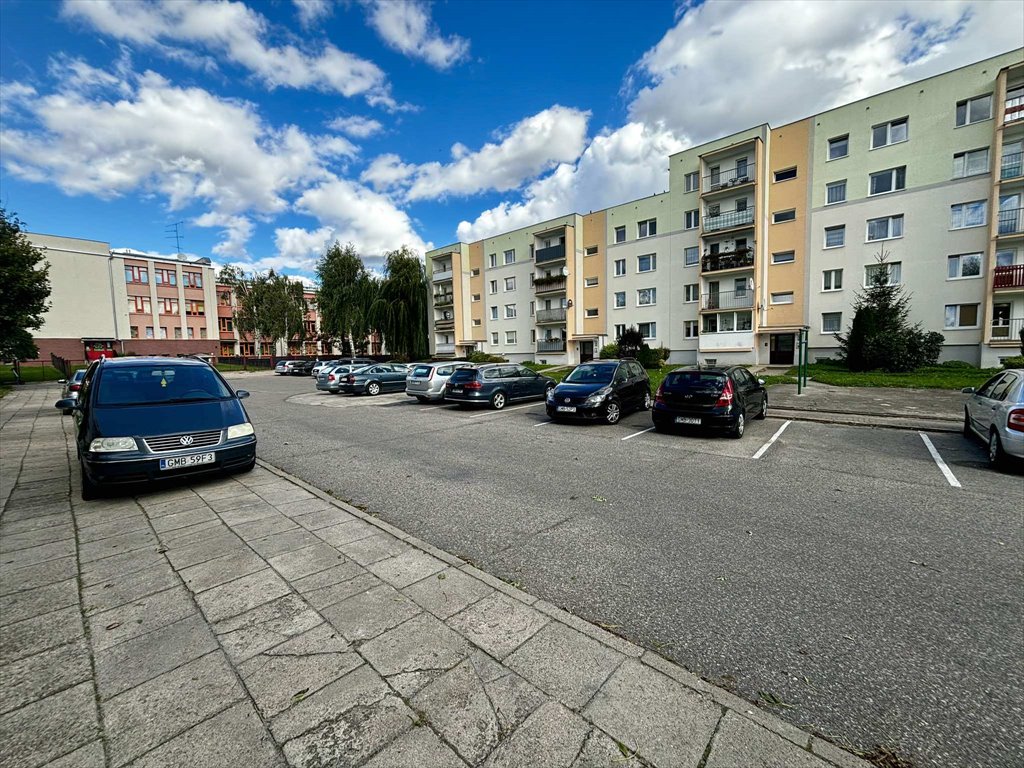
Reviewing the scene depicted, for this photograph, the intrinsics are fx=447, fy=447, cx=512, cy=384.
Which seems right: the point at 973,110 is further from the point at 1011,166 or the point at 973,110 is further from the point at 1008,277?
the point at 1008,277

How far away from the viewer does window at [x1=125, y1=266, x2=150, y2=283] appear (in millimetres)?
54631

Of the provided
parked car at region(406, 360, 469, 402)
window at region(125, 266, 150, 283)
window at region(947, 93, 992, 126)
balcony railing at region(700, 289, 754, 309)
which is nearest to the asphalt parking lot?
parked car at region(406, 360, 469, 402)

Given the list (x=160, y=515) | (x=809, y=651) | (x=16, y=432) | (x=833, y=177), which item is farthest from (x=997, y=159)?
(x=16, y=432)

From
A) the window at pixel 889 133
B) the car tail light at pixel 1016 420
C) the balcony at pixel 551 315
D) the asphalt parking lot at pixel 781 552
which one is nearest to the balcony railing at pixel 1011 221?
the window at pixel 889 133

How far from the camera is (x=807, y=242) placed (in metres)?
27.2

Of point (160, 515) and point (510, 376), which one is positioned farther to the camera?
point (510, 376)

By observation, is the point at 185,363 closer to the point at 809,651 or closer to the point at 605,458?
the point at 605,458

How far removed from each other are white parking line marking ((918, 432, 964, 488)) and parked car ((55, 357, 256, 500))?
9480mm

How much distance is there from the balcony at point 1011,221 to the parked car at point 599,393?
77.2 feet

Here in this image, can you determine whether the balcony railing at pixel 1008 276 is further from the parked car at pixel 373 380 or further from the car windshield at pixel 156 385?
the car windshield at pixel 156 385

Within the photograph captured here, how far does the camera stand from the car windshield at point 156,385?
229 inches

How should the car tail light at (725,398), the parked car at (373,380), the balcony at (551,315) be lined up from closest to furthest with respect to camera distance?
the car tail light at (725,398)
the parked car at (373,380)
the balcony at (551,315)

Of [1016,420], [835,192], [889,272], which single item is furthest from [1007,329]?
[1016,420]

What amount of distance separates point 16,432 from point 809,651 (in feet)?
54.1
